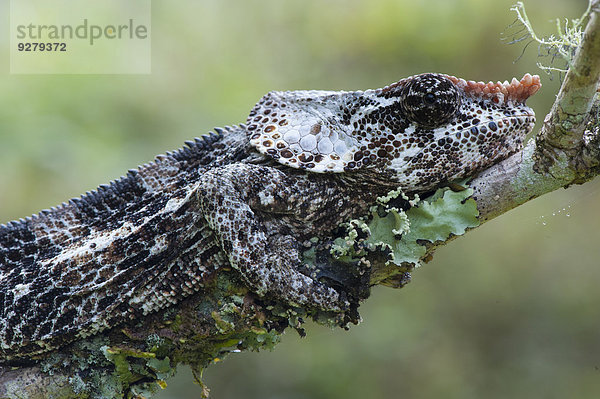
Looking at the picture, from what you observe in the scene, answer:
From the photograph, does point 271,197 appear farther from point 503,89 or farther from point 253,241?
point 503,89

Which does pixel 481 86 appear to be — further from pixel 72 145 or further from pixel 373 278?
pixel 72 145

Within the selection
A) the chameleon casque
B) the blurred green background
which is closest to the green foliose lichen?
the chameleon casque

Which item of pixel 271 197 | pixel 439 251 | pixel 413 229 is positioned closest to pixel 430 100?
pixel 413 229

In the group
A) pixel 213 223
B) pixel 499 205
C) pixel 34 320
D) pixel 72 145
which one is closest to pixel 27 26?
pixel 72 145

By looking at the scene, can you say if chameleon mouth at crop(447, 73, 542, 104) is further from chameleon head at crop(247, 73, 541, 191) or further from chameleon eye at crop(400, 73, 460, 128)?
chameleon eye at crop(400, 73, 460, 128)

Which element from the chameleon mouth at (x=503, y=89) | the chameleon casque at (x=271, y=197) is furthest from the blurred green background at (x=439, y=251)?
the chameleon mouth at (x=503, y=89)

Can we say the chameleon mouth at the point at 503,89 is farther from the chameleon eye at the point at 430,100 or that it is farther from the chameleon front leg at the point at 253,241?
the chameleon front leg at the point at 253,241
